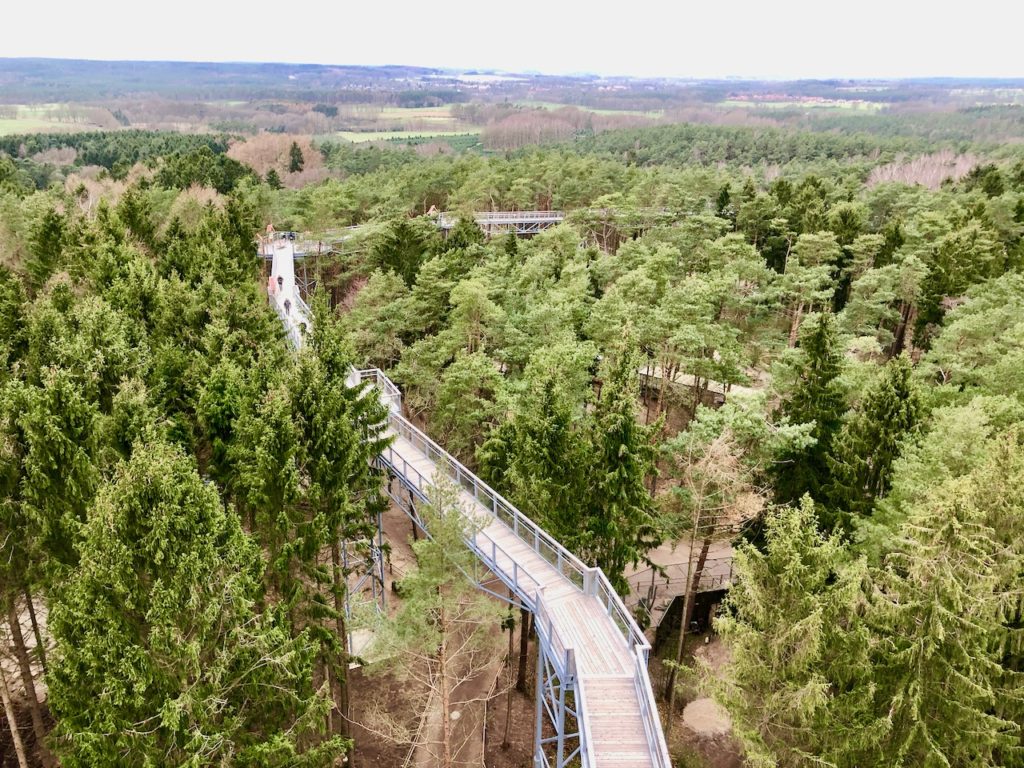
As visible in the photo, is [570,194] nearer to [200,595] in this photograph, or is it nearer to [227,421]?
[227,421]

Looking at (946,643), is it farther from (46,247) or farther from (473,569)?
(46,247)

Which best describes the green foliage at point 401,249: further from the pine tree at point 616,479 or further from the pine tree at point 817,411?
the pine tree at point 616,479

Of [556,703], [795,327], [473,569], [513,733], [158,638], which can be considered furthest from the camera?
[795,327]

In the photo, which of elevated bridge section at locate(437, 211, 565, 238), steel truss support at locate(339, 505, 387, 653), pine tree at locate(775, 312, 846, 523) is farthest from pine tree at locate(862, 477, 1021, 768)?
elevated bridge section at locate(437, 211, 565, 238)

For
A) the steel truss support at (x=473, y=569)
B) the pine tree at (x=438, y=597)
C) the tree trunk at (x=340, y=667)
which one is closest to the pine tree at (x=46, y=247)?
the steel truss support at (x=473, y=569)

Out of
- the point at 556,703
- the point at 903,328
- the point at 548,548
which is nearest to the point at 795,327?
the point at 903,328

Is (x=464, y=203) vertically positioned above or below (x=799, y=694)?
above

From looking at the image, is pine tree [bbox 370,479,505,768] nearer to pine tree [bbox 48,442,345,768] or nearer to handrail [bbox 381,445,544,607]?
handrail [bbox 381,445,544,607]

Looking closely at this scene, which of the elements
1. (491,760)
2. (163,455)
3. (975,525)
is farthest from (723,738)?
(163,455)
